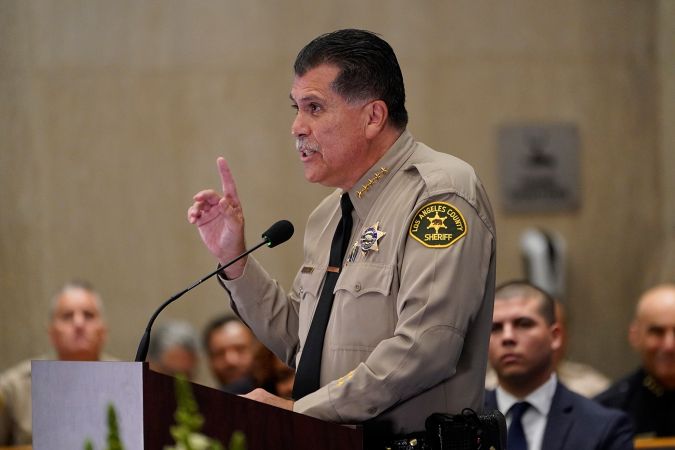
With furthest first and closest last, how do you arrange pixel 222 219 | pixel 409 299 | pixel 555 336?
pixel 555 336, pixel 222 219, pixel 409 299

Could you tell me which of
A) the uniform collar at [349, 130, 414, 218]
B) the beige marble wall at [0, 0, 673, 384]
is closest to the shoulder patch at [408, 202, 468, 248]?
the uniform collar at [349, 130, 414, 218]

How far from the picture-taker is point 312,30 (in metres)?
6.70

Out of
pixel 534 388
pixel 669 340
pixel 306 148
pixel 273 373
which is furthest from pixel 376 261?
pixel 669 340

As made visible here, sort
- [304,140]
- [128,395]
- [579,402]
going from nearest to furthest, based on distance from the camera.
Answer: [128,395] → [304,140] → [579,402]

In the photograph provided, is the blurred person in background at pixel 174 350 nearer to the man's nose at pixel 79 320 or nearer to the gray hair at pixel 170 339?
the gray hair at pixel 170 339

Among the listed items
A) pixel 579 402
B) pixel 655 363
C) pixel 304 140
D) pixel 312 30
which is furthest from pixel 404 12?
pixel 304 140

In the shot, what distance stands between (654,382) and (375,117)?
2.92m

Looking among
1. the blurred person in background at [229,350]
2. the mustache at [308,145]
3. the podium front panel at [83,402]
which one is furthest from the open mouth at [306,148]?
the blurred person in background at [229,350]

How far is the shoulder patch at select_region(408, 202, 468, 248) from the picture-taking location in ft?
7.84

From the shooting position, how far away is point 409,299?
2355 millimetres

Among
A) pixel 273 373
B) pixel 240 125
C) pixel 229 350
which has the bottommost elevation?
pixel 273 373

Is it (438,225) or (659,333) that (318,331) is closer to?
(438,225)

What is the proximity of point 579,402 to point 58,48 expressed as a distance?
3.99 m

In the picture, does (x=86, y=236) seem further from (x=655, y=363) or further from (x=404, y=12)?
(x=655, y=363)
